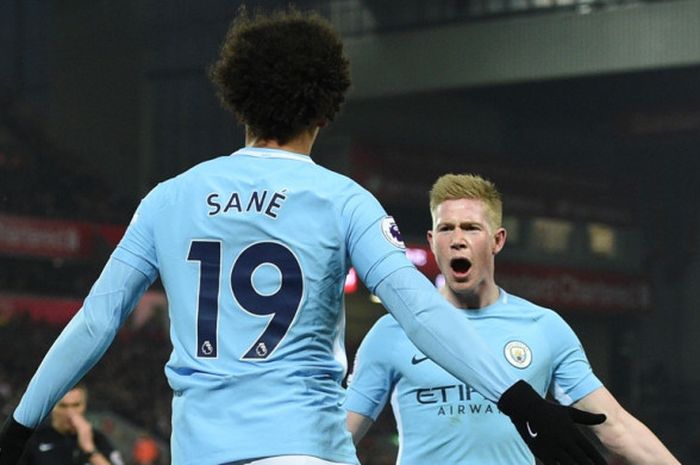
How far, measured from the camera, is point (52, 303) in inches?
609

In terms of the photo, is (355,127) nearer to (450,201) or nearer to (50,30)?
(50,30)

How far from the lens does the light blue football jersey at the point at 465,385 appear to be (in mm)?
3449

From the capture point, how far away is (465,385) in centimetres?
342

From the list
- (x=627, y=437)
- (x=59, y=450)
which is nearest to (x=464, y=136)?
(x=59, y=450)

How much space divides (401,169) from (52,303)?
506 centimetres

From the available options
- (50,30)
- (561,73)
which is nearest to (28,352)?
(50,30)

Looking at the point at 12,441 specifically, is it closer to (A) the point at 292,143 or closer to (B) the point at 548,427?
(A) the point at 292,143

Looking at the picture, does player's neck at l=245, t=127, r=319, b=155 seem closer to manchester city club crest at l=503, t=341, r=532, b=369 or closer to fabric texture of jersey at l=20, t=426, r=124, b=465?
manchester city club crest at l=503, t=341, r=532, b=369

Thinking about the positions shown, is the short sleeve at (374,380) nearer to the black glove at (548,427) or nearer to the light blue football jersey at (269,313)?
the light blue football jersey at (269,313)

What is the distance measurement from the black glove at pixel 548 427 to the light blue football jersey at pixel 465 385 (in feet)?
4.26

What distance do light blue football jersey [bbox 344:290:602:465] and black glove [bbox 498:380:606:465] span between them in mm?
1298

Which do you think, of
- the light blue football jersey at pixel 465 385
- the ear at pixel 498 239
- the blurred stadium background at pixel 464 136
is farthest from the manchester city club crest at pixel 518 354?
the blurred stadium background at pixel 464 136

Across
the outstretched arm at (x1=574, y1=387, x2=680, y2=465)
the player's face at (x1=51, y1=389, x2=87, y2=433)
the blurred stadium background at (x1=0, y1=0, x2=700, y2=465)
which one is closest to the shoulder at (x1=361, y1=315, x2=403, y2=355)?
the outstretched arm at (x1=574, y1=387, x2=680, y2=465)

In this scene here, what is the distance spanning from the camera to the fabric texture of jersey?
6.80 metres
